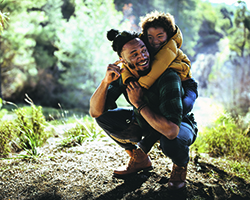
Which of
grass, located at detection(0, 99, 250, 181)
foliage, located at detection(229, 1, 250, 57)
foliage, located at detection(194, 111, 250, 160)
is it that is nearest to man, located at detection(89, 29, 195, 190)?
grass, located at detection(0, 99, 250, 181)

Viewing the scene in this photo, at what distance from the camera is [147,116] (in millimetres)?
1504

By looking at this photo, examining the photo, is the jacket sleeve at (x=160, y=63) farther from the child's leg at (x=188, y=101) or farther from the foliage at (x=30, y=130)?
the foliage at (x=30, y=130)

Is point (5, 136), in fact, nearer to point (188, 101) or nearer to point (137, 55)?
point (137, 55)

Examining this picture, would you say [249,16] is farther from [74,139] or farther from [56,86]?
[56,86]

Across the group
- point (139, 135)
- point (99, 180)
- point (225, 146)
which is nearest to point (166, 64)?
point (139, 135)

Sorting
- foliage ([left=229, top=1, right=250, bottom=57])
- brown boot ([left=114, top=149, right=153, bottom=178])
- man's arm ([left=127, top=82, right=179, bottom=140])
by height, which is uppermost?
foliage ([left=229, top=1, right=250, bottom=57])

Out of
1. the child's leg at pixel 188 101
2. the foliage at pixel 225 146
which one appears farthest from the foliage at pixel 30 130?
the foliage at pixel 225 146

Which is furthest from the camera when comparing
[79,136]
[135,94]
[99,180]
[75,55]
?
[75,55]

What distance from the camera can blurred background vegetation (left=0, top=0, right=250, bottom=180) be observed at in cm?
307

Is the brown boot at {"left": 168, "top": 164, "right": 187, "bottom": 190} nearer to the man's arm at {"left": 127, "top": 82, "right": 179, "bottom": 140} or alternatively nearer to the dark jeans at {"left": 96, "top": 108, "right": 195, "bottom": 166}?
the dark jeans at {"left": 96, "top": 108, "right": 195, "bottom": 166}

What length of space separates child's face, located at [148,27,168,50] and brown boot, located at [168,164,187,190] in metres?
0.94

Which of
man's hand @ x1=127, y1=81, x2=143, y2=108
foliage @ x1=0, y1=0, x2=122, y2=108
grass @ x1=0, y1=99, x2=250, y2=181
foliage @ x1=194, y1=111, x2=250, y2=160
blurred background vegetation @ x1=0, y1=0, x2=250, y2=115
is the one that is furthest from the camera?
blurred background vegetation @ x1=0, y1=0, x2=250, y2=115

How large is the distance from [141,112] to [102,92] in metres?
0.42

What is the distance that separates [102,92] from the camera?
1794mm
